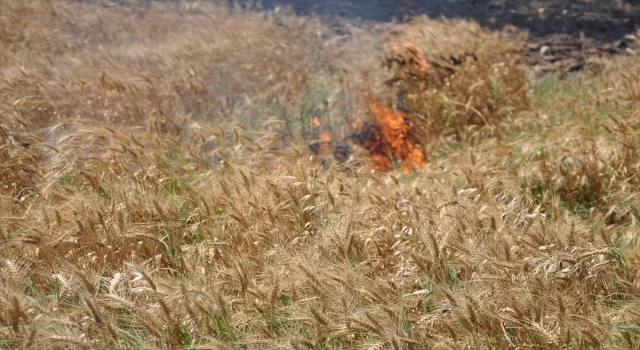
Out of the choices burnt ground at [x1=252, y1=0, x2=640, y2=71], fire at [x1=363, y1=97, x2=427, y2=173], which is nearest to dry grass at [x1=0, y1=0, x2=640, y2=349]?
fire at [x1=363, y1=97, x2=427, y2=173]

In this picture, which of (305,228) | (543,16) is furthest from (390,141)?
(543,16)

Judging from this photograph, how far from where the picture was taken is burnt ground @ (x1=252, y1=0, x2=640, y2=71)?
673cm

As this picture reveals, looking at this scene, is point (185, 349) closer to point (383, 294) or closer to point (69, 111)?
point (383, 294)

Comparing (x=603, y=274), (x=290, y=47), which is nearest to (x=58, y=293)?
(x=603, y=274)

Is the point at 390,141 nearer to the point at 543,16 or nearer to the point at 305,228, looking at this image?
the point at 305,228

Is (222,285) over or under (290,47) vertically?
under

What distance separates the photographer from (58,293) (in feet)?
8.09

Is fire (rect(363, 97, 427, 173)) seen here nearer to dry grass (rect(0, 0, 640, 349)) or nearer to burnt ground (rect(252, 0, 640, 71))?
dry grass (rect(0, 0, 640, 349))

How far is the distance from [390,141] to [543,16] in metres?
3.55

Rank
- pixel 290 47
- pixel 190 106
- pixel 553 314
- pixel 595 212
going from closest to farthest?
pixel 553 314 → pixel 595 212 → pixel 190 106 → pixel 290 47

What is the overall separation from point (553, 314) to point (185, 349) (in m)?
1.35

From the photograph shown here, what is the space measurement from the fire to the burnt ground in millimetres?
2110

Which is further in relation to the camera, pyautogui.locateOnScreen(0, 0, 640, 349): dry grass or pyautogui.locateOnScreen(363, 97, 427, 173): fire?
pyautogui.locateOnScreen(363, 97, 427, 173): fire

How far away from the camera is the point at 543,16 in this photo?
7539 millimetres
